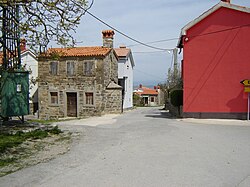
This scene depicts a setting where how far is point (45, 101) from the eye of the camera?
25.9 meters

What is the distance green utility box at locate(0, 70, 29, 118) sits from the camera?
1169 cm

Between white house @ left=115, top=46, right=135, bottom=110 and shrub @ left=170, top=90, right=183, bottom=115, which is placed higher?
white house @ left=115, top=46, right=135, bottom=110

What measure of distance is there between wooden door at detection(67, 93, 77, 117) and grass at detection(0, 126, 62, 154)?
45.6 ft

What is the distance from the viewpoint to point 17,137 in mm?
9469

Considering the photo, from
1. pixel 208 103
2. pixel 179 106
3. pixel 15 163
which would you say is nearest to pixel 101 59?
pixel 179 106

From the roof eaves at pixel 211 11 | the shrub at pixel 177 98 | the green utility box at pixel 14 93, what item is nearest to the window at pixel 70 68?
the shrub at pixel 177 98

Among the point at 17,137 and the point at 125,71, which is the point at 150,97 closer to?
the point at 125,71

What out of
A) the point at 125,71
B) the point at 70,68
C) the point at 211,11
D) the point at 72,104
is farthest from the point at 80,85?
the point at 211,11

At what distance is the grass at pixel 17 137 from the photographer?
821 cm

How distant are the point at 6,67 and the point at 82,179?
8.74 meters

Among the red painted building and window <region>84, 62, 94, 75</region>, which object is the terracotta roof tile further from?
the red painted building

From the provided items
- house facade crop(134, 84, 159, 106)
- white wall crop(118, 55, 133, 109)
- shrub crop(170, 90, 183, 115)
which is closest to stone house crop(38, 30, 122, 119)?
→ white wall crop(118, 55, 133, 109)

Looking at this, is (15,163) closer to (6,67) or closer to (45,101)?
(6,67)

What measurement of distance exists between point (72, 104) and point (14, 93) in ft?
42.7
